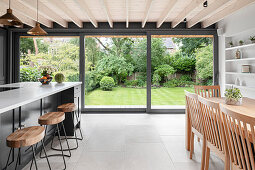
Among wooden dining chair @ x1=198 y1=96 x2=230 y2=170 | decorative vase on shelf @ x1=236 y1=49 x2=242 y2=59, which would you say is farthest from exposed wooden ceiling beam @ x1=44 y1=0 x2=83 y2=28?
decorative vase on shelf @ x1=236 y1=49 x2=242 y2=59

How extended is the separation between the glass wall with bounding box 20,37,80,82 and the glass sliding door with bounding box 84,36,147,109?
46 centimetres

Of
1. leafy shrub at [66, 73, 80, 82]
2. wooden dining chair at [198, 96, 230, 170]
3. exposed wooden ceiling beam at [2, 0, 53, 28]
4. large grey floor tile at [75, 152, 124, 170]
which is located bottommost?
large grey floor tile at [75, 152, 124, 170]

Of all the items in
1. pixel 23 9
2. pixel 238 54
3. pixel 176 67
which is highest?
pixel 23 9

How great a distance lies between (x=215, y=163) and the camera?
2475 millimetres

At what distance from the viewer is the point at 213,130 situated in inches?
78.0

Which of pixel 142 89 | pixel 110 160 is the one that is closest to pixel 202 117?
pixel 110 160

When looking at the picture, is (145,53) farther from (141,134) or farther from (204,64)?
(141,134)

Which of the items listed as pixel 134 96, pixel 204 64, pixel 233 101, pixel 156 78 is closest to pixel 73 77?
pixel 134 96

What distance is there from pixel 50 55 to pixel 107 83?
191 centimetres

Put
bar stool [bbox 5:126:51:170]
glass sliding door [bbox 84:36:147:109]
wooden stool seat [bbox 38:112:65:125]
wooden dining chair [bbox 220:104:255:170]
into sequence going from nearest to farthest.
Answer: wooden dining chair [bbox 220:104:255:170] → bar stool [bbox 5:126:51:170] → wooden stool seat [bbox 38:112:65:125] → glass sliding door [bbox 84:36:147:109]

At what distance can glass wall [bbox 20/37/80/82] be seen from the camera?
5.39m

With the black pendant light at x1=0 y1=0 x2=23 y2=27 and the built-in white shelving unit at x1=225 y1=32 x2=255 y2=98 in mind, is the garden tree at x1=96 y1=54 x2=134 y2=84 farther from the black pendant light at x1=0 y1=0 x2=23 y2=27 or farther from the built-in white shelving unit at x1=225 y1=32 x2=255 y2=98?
the black pendant light at x1=0 y1=0 x2=23 y2=27

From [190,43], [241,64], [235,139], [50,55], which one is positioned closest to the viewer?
[235,139]

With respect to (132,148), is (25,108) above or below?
above
